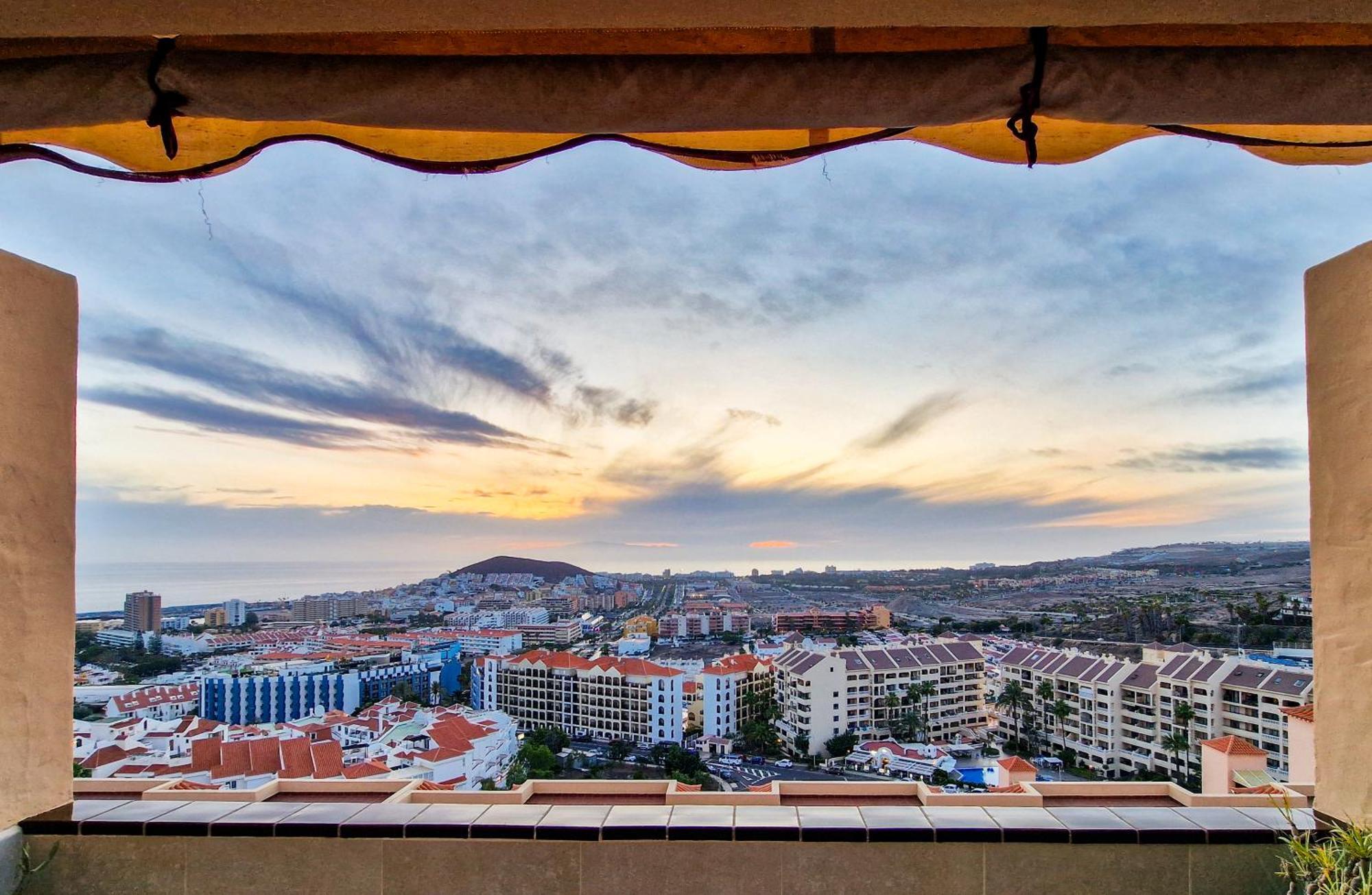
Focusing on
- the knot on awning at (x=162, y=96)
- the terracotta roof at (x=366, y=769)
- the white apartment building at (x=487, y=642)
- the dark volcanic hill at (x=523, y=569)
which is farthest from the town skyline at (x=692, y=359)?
the knot on awning at (x=162, y=96)

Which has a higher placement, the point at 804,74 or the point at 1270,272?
the point at 1270,272

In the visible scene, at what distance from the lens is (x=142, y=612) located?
102 inches

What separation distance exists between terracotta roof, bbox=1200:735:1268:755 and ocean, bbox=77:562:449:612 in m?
3.04

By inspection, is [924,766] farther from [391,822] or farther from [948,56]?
[948,56]

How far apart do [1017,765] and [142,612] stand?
308cm

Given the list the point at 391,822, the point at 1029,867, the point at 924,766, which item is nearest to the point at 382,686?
the point at 391,822

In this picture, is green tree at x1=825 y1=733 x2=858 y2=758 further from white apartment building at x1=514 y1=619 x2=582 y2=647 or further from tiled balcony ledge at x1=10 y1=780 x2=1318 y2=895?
white apartment building at x1=514 y1=619 x2=582 y2=647

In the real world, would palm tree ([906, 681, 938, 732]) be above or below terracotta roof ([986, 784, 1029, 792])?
above

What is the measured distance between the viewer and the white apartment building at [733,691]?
276 centimetres

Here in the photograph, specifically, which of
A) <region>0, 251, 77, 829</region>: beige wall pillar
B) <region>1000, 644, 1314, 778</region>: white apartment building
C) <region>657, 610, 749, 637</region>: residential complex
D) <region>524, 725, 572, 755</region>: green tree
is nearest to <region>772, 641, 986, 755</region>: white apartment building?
<region>1000, 644, 1314, 778</region>: white apartment building

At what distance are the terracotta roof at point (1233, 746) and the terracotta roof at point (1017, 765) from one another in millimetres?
490

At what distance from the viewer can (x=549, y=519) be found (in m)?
4.34

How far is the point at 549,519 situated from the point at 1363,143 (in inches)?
148

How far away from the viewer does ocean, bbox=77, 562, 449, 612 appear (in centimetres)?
250
